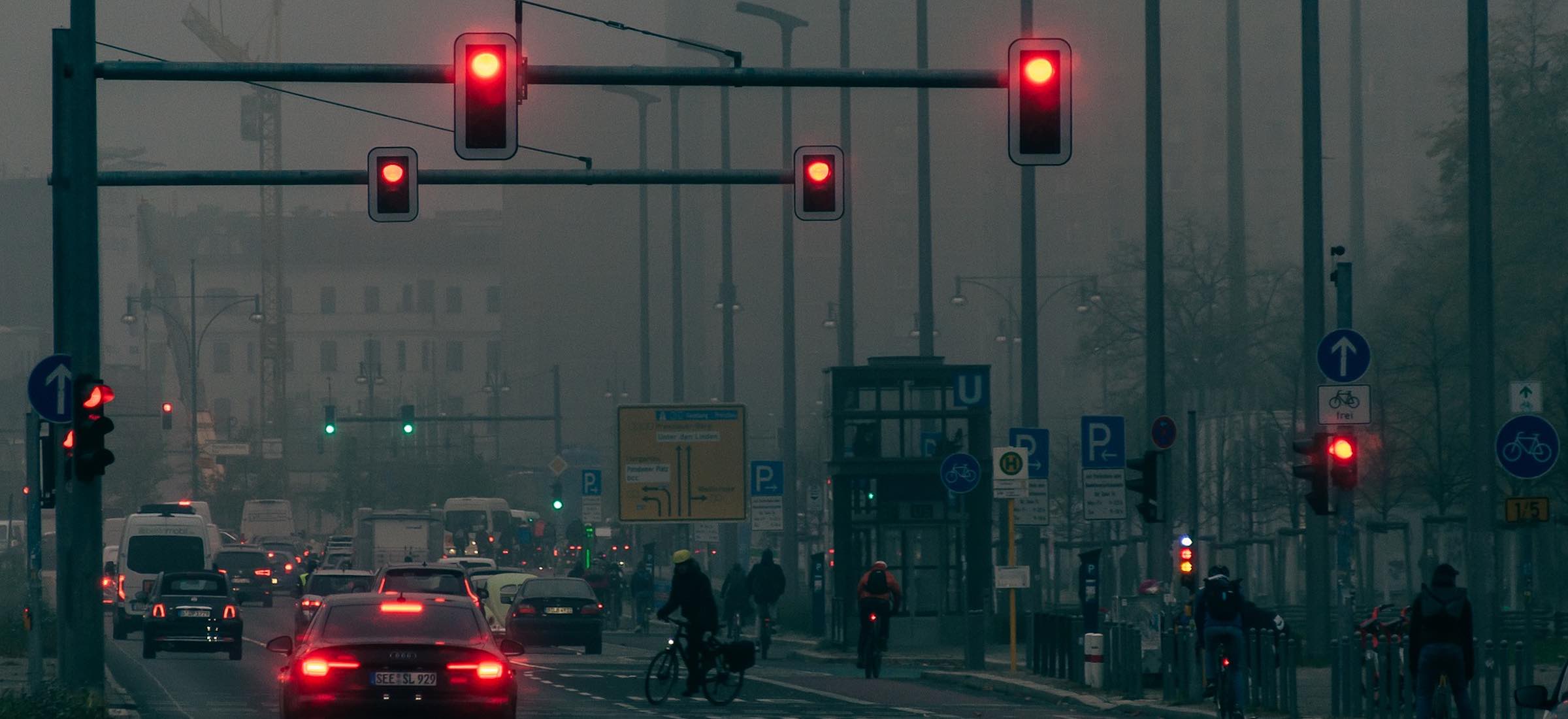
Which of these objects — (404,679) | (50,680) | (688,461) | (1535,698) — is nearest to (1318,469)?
(404,679)

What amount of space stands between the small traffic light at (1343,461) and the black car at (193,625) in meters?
21.0

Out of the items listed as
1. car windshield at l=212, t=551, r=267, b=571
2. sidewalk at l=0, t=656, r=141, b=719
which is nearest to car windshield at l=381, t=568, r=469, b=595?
sidewalk at l=0, t=656, r=141, b=719

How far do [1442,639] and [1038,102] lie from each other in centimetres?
597

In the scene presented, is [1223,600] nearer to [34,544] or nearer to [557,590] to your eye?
[34,544]

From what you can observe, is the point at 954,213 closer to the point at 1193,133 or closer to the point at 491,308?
the point at 1193,133

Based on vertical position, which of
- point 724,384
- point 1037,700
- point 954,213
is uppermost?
point 954,213

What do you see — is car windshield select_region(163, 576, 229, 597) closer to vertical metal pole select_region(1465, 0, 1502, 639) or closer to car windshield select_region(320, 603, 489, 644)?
vertical metal pole select_region(1465, 0, 1502, 639)

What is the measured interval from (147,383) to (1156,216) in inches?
5334

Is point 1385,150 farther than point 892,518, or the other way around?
point 1385,150

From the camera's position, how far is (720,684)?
27.8 metres

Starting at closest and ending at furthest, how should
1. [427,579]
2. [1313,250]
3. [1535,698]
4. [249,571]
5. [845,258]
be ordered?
[1535,698], [1313,250], [427,579], [845,258], [249,571]

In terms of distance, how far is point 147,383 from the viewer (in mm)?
166000

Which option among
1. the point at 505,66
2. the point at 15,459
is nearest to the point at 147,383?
the point at 15,459

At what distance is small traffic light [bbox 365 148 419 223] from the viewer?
21766 millimetres
